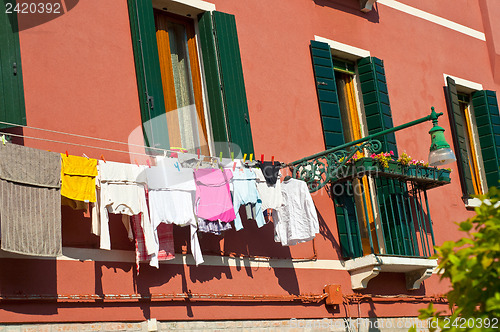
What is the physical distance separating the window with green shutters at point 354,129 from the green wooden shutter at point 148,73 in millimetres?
2259

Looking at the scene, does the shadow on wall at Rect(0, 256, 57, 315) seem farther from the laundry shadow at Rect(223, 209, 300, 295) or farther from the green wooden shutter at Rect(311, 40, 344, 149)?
the green wooden shutter at Rect(311, 40, 344, 149)

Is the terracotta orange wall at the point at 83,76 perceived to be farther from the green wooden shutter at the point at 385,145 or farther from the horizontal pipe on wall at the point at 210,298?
the green wooden shutter at the point at 385,145

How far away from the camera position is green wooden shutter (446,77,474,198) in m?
11.5

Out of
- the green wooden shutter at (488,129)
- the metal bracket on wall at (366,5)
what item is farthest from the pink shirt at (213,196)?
the green wooden shutter at (488,129)

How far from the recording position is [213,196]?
7.76m

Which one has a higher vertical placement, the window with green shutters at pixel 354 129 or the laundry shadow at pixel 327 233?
the window with green shutters at pixel 354 129

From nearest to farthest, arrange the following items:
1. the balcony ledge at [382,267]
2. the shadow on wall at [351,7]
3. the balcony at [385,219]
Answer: the balcony ledge at [382,267]
the balcony at [385,219]
the shadow on wall at [351,7]

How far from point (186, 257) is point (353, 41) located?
4083 millimetres

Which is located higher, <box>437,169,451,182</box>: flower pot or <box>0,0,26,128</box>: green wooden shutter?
<box>0,0,26,128</box>: green wooden shutter

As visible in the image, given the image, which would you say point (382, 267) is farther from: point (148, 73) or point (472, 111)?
point (472, 111)

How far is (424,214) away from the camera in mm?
10680

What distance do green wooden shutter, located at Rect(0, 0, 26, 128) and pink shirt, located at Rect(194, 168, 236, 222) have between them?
161cm

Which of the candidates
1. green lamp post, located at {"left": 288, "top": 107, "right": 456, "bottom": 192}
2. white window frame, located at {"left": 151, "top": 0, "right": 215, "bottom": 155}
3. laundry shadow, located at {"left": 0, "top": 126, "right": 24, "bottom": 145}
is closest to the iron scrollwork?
green lamp post, located at {"left": 288, "top": 107, "right": 456, "bottom": 192}

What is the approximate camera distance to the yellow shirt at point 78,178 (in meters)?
6.95
